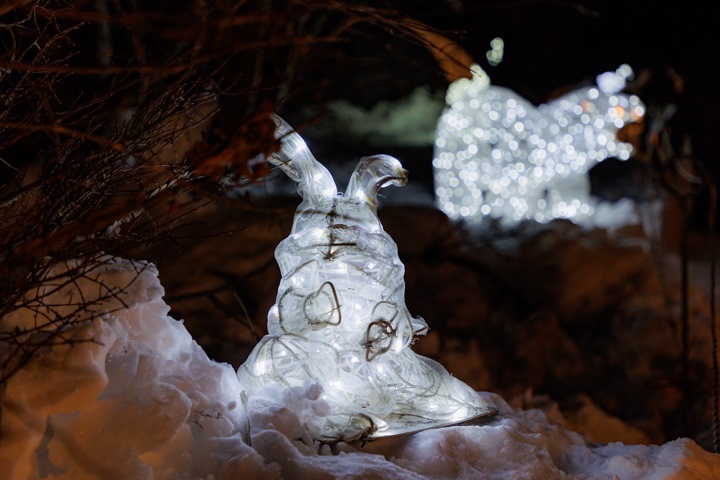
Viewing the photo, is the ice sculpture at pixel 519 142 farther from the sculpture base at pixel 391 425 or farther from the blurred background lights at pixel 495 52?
the sculpture base at pixel 391 425

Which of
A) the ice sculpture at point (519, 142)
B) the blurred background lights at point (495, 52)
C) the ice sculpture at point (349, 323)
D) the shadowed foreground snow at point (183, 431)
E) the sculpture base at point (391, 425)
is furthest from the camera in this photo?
the blurred background lights at point (495, 52)

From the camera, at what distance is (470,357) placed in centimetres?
738

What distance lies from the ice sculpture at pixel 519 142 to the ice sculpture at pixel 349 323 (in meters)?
5.92

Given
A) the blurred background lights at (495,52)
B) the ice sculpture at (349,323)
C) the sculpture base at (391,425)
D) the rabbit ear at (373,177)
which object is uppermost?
the blurred background lights at (495,52)

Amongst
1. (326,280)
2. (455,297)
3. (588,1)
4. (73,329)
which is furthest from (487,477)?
(588,1)

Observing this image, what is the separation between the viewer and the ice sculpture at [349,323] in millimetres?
2998

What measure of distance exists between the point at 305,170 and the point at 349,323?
77 centimetres

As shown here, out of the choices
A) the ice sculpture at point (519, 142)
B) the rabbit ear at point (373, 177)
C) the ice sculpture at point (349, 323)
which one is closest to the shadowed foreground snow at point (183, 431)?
the ice sculpture at point (349, 323)

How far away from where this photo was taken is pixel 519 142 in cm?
897

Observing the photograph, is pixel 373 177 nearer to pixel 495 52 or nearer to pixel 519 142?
pixel 519 142

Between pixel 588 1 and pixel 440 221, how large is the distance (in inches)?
158

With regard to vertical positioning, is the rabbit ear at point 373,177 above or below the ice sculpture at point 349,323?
above

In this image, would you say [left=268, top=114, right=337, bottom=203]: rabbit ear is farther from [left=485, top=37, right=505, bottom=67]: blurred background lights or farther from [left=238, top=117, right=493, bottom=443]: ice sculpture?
[left=485, top=37, right=505, bottom=67]: blurred background lights

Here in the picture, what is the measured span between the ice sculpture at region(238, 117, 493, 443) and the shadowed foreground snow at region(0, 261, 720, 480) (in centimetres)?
13
